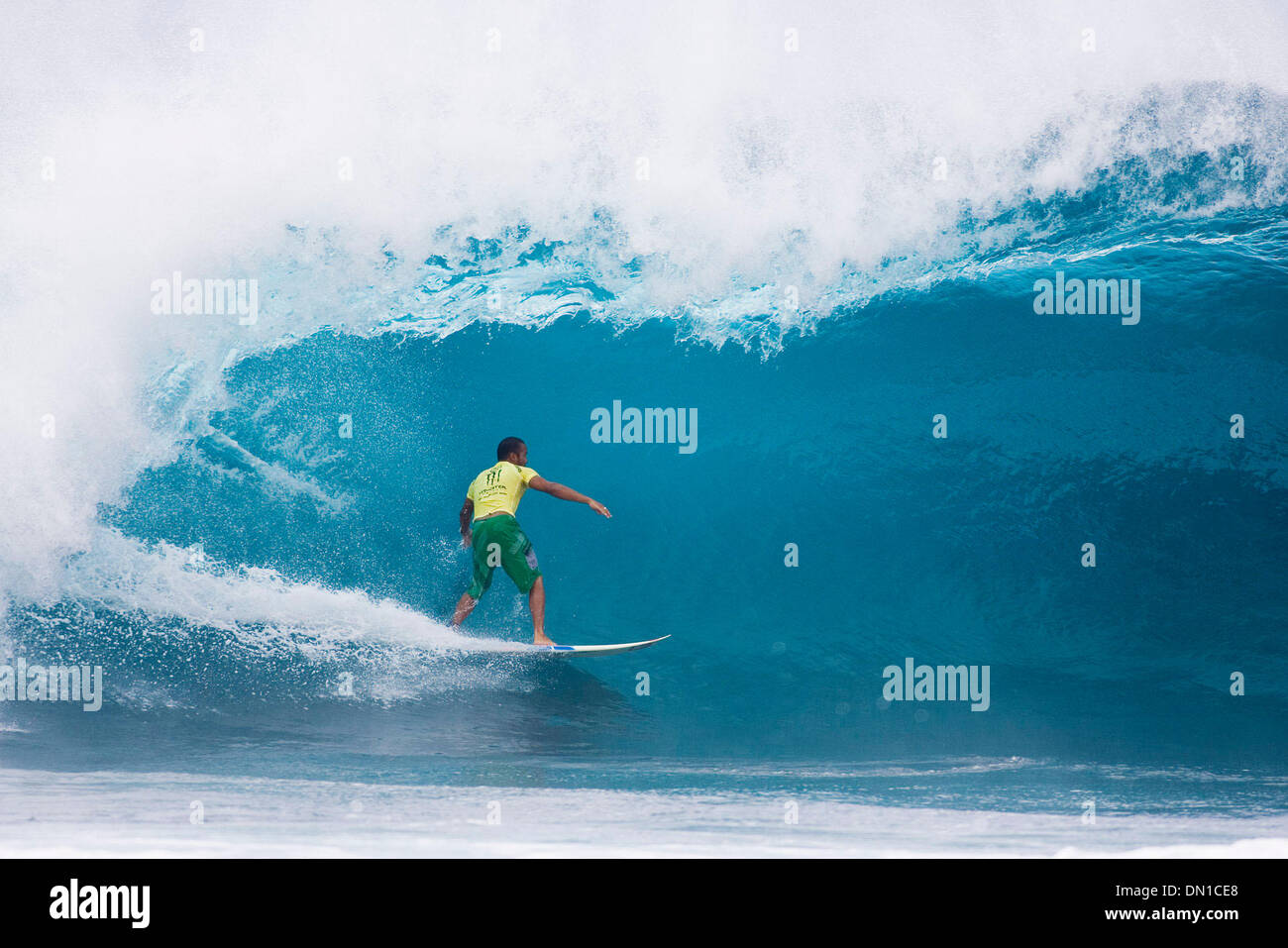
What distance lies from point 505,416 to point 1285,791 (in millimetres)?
6519

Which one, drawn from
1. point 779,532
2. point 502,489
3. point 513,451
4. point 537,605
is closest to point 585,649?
point 537,605

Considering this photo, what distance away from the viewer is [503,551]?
5992 millimetres

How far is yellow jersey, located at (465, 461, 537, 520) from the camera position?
6027 mm

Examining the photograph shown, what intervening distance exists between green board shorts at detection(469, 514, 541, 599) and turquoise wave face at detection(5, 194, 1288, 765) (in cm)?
49

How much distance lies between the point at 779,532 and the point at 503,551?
2772 mm

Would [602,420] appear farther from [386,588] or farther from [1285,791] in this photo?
[1285,791]

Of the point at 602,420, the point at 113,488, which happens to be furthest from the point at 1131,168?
the point at 113,488

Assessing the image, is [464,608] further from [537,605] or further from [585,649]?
[585,649]

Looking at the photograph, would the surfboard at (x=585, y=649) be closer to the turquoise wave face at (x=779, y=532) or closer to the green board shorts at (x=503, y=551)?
the turquoise wave face at (x=779, y=532)

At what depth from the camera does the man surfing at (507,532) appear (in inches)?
235

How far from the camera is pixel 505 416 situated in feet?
29.7

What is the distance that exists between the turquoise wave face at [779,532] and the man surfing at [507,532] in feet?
1.42

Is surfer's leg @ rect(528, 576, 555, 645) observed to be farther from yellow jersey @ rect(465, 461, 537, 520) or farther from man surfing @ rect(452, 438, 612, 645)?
yellow jersey @ rect(465, 461, 537, 520)


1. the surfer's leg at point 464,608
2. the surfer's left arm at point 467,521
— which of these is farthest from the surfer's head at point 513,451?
the surfer's leg at point 464,608
